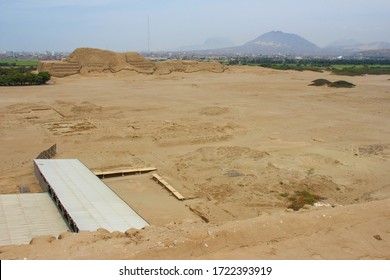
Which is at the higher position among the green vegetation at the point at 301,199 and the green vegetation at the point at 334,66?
the green vegetation at the point at 334,66

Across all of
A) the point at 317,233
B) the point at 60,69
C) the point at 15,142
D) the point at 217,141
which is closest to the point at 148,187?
the point at 217,141

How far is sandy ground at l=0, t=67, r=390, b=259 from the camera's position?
6324 mm

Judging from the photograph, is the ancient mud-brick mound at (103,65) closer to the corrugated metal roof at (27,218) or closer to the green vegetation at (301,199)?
the corrugated metal roof at (27,218)

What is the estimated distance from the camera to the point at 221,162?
1705cm

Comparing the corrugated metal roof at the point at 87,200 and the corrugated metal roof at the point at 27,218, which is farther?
the corrugated metal roof at the point at 87,200

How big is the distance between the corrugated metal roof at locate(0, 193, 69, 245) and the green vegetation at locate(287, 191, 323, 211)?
7.19 meters

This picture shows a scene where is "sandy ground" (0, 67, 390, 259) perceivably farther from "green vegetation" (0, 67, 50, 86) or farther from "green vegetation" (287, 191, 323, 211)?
"green vegetation" (0, 67, 50, 86)

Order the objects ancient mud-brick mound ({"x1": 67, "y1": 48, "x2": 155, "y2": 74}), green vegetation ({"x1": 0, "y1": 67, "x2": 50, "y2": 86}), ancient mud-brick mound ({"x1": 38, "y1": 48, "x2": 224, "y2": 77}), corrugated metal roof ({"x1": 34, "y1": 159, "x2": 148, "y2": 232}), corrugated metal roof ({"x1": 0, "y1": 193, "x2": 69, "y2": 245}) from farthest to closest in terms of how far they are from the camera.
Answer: ancient mud-brick mound ({"x1": 67, "y1": 48, "x2": 155, "y2": 74})
ancient mud-brick mound ({"x1": 38, "y1": 48, "x2": 224, "y2": 77})
green vegetation ({"x1": 0, "y1": 67, "x2": 50, "y2": 86})
corrugated metal roof ({"x1": 34, "y1": 159, "x2": 148, "y2": 232})
corrugated metal roof ({"x1": 0, "y1": 193, "x2": 69, "y2": 245})

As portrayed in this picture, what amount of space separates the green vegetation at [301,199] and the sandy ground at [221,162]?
0.86 feet

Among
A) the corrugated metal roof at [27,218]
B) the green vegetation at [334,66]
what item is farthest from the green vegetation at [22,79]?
the green vegetation at [334,66]

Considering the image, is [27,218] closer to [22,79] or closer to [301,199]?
[301,199]

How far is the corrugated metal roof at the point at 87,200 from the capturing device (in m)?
9.30

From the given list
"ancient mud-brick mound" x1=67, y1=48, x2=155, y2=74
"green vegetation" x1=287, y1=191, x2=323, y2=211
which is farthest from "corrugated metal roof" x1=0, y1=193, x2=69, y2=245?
"ancient mud-brick mound" x1=67, y1=48, x2=155, y2=74

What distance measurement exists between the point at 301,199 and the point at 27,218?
8472 mm
